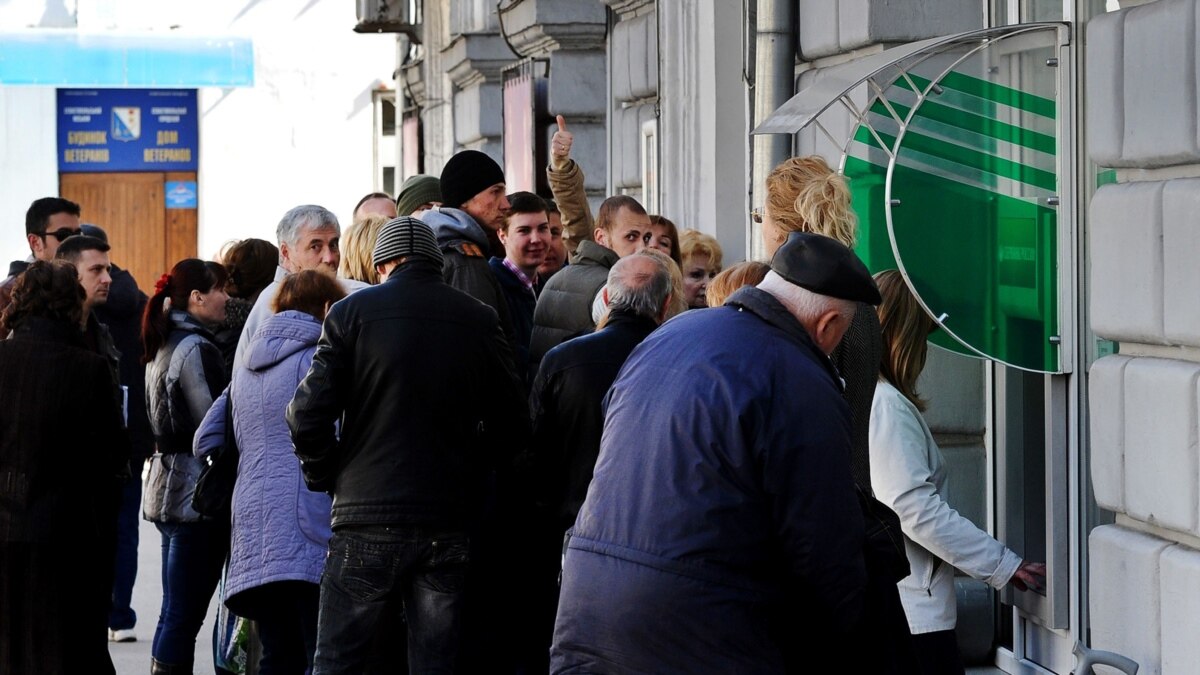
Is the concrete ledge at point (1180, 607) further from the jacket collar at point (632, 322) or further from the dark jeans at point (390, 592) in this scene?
the dark jeans at point (390, 592)

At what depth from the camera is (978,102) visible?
491 cm

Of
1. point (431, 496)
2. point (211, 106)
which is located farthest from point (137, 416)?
point (211, 106)

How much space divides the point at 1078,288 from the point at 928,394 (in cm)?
111

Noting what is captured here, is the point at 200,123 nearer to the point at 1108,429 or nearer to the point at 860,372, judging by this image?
the point at 1108,429

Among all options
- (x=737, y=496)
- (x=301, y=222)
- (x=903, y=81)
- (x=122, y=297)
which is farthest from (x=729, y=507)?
(x=122, y=297)

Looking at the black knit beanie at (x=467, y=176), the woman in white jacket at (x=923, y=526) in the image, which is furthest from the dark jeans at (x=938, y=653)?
the black knit beanie at (x=467, y=176)

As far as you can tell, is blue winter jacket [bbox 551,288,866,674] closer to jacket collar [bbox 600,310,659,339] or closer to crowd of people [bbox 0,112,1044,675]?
crowd of people [bbox 0,112,1044,675]

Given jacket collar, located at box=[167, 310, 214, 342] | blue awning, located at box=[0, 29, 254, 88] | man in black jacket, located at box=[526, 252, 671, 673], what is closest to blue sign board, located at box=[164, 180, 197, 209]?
blue awning, located at box=[0, 29, 254, 88]

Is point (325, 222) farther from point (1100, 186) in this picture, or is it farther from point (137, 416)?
point (1100, 186)

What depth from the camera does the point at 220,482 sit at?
548 cm

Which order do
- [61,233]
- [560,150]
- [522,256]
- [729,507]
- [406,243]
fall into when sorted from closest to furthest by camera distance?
[729,507]
[406,243]
[522,256]
[560,150]
[61,233]

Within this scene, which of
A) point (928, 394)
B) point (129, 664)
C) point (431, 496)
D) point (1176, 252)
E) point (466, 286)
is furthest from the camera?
point (129, 664)

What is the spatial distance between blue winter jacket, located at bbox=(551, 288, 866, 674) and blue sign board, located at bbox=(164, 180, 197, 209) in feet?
62.7

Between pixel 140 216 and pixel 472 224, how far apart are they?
16.4m
